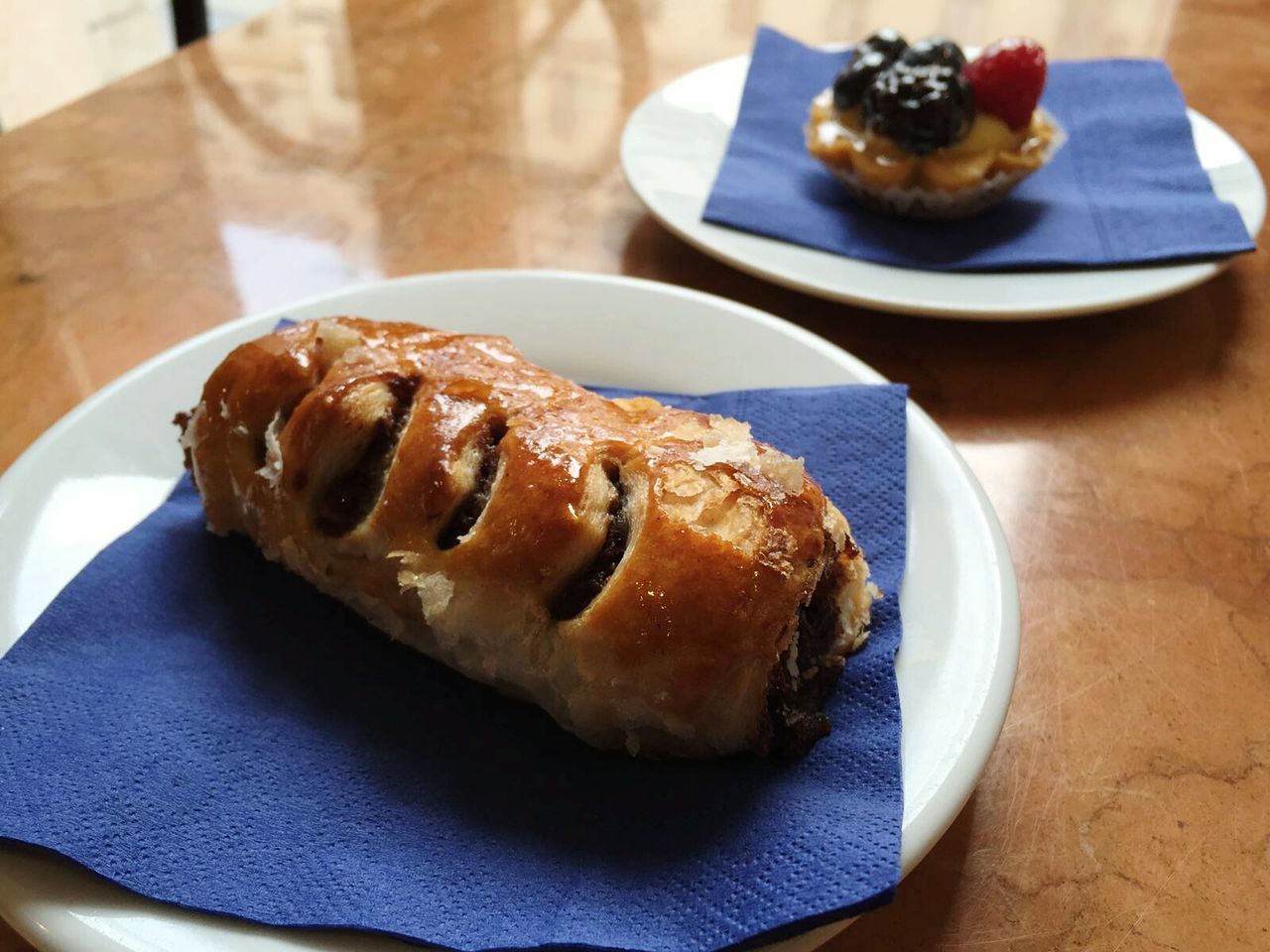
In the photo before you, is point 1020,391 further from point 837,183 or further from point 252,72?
point 252,72

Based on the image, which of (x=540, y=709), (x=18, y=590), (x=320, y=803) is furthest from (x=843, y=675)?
(x=18, y=590)

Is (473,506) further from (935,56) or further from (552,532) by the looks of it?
(935,56)

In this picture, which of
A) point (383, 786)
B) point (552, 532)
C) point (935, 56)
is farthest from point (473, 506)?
point (935, 56)

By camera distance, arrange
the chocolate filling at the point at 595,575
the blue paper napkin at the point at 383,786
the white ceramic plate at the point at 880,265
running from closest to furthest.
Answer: the blue paper napkin at the point at 383,786, the chocolate filling at the point at 595,575, the white ceramic plate at the point at 880,265

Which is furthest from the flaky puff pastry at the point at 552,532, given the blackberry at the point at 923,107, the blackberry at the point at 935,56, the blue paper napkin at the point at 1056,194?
the blackberry at the point at 935,56

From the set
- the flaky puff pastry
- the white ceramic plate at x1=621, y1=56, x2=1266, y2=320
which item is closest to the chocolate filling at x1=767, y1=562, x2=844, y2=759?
the flaky puff pastry

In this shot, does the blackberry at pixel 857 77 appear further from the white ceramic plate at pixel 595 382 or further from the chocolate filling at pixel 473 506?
the chocolate filling at pixel 473 506
